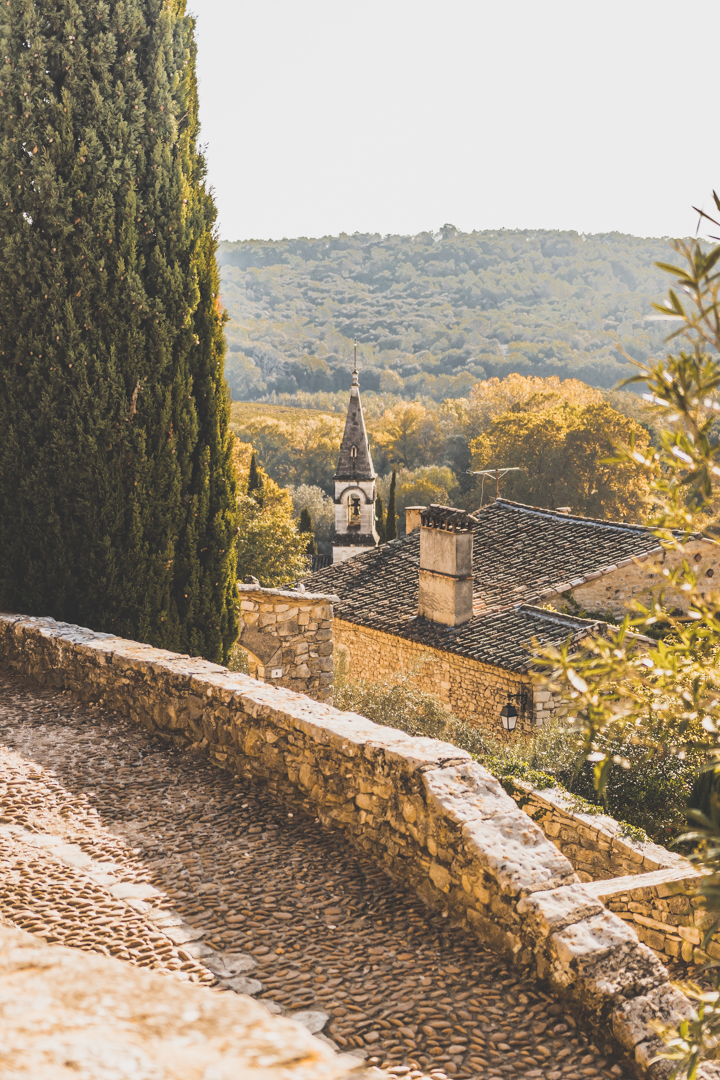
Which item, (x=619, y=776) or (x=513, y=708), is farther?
(x=513, y=708)

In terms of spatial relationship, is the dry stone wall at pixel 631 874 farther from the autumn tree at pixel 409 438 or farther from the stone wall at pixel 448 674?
the autumn tree at pixel 409 438

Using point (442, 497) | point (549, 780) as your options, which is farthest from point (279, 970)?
point (442, 497)

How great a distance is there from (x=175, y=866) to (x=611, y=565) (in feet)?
45.5

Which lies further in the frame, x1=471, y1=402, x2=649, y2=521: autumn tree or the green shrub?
x1=471, y1=402, x2=649, y2=521: autumn tree

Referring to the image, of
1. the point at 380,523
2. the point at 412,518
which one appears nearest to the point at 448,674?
the point at 412,518

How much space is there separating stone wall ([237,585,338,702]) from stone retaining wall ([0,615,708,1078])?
4.87 m

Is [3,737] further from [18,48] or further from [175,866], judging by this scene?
[18,48]

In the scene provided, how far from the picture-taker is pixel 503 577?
17.9 meters

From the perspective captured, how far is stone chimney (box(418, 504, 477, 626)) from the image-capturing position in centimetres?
1514

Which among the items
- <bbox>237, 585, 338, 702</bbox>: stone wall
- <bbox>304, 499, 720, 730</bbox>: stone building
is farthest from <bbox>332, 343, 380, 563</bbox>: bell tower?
<bbox>237, 585, 338, 702</bbox>: stone wall

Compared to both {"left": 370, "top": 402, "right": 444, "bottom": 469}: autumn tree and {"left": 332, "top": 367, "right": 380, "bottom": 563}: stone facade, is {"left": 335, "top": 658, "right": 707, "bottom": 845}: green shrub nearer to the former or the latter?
{"left": 332, "top": 367, "right": 380, "bottom": 563}: stone facade

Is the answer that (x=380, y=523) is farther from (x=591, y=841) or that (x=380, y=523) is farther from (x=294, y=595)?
(x=591, y=841)

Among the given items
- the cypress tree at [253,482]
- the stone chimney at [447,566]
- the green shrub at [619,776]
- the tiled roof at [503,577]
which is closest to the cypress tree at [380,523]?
the cypress tree at [253,482]

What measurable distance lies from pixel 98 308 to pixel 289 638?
4689 millimetres
